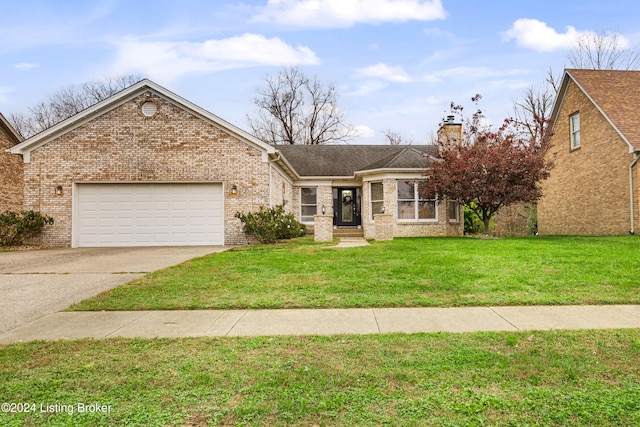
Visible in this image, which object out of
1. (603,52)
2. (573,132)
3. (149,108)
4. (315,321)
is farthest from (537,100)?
(315,321)

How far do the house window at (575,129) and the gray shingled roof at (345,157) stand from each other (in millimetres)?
6165

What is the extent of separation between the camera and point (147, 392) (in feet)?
8.29

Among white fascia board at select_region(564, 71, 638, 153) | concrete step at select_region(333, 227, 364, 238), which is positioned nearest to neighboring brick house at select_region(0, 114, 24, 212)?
concrete step at select_region(333, 227, 364, 238)

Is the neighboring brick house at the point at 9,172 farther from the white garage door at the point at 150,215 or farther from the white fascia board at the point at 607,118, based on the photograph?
the white fascia board at the point at 607,118

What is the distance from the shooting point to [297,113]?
118ft

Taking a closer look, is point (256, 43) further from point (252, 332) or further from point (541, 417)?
point (541, 417)

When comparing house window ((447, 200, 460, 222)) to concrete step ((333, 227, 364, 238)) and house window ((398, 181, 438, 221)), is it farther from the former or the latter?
concrete step ((333, 227, 364, 238))

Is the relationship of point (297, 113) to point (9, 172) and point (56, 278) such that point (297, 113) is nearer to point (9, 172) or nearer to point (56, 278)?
point (9, 172)

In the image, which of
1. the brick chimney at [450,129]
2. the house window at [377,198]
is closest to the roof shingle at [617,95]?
the brick chimney at [450,129]

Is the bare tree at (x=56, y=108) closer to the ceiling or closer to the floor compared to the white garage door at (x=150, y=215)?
closer to the ceiling

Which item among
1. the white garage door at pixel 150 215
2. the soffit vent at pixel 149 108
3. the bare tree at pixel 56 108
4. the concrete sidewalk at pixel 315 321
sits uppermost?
the bare tree at pixel 56 108

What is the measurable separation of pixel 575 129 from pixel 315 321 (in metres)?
18.4

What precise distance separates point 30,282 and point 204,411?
20.9ft

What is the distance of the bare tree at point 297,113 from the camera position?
117ft
